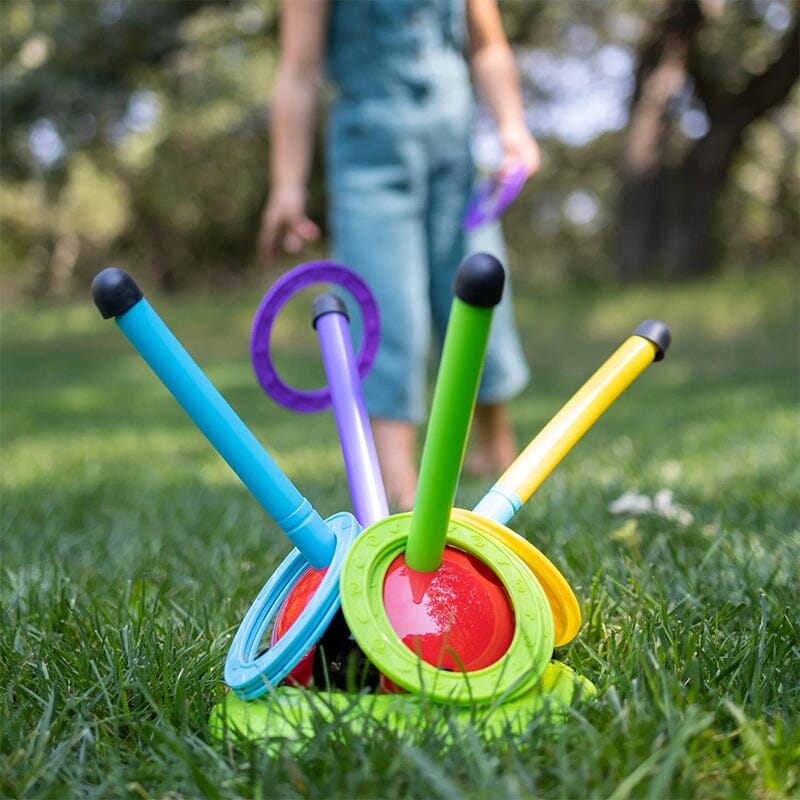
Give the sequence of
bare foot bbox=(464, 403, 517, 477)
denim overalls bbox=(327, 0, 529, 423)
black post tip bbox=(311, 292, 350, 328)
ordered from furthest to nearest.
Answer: bare foot bbox=(464, 403, 517, 477)
denim overalls bbox=(327, 0, 529, 423)
black post tip bbox=(311, 292, 350, 328)

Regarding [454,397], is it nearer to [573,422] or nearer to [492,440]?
[573,422]

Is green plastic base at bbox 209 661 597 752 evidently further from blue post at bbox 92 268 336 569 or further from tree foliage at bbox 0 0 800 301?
tree foliage at bbox 0 0 800 301

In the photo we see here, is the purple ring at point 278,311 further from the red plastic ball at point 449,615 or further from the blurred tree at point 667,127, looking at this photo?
the blurred tree at point 667,127

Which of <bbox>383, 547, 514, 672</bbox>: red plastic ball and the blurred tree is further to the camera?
the blurred tree

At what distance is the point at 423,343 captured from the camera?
7.13 ft

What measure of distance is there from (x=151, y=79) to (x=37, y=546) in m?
8.85

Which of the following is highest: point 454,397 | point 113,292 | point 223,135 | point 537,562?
point 223,135

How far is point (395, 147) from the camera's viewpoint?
207 centimetres

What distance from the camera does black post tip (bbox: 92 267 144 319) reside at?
79cm

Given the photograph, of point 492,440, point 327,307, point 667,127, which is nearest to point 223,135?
point 667,127

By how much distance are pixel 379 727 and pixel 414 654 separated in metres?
0.07

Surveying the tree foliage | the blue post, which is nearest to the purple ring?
the blue post

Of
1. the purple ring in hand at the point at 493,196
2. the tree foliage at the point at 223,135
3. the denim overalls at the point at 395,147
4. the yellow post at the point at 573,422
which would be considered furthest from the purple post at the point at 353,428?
the tree foliage at the point at 223,135

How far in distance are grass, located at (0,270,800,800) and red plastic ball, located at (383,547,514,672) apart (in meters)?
0.09
